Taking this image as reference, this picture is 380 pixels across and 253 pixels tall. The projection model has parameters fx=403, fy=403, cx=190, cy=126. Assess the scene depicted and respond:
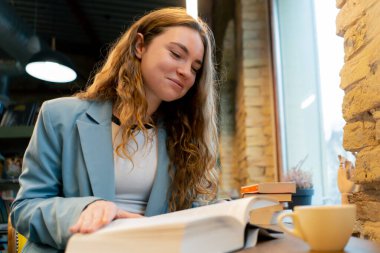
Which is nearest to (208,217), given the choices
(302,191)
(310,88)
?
(302,191)

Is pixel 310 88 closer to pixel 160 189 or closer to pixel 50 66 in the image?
pixel 160 189

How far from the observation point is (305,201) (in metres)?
1.76

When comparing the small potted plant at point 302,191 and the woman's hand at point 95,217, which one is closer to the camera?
the woman's hand at point 95,217

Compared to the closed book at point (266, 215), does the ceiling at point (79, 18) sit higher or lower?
A: higher

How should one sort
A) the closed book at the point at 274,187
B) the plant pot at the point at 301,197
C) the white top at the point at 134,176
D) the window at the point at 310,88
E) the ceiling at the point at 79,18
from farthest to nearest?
the ceiling at the point at 79,18, the window at the point at 310,88, the plant pot at the point at 301,197, the closed book at the point at 274,187, the white top at the point at 134,176

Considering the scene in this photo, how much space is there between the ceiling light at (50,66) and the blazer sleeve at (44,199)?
3.07 meters

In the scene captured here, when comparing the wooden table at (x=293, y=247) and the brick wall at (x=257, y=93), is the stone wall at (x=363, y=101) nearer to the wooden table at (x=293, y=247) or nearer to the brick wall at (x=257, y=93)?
the wooden table at (x=293, y=247)

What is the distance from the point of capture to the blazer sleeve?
804 millimetres

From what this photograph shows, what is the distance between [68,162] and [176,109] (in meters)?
0.49

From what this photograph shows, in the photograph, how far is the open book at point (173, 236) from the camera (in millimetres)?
550

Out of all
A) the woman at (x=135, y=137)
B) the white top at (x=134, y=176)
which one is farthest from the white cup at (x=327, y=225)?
the white top at (x=134, y=176)

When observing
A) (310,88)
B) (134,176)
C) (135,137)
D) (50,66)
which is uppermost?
(50,66)

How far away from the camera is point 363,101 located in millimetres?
1083

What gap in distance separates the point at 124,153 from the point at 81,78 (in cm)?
708
